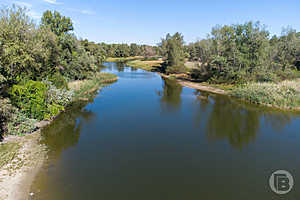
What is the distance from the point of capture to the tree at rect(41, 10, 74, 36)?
151 ft

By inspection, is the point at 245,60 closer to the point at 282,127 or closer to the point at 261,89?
the point at 261,89

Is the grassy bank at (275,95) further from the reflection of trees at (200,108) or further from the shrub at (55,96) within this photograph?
the shrub at (55,96)

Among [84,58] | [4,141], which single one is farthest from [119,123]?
[84,58]

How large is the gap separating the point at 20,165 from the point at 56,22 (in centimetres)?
4334

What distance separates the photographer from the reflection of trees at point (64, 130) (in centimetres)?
1568

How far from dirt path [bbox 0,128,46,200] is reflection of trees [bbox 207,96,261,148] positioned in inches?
549

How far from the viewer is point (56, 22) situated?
153 ft

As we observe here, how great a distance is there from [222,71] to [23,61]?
127ft

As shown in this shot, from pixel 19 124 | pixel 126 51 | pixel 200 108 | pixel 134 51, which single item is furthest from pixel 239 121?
pixel 134 51

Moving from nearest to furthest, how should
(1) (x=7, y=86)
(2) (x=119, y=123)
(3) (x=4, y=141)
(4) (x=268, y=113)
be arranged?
1. (3) (x=4, y=141)
2. (1) (x=7, y=86)
3. (2) (x=119, y=123)
4. (4) (x=268, y=113)

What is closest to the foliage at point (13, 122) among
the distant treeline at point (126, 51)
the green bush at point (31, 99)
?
the green bush at point (31, 99)

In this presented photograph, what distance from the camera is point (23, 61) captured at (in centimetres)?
1839

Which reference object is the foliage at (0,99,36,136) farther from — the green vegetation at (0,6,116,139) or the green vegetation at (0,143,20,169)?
the green vegetation at (0,143,20,169)

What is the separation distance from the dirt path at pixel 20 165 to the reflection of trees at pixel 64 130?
0.82 m
